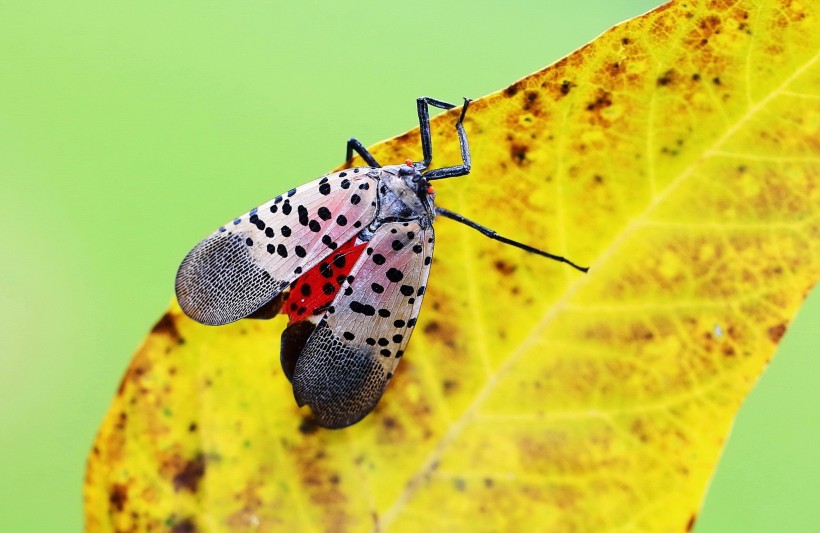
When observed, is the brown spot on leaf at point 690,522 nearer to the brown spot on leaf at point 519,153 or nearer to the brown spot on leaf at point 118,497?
the brown spot on leaf at point 519,153

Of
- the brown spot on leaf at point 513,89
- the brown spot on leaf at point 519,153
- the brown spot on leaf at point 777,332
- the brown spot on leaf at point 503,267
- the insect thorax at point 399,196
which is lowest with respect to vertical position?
the brown spot on leaf at point 777,332

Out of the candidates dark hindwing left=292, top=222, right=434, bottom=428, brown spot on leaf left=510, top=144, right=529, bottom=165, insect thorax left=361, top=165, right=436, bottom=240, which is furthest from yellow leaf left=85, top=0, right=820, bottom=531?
insect thorax left=361, top=165, right=436, bottom=240

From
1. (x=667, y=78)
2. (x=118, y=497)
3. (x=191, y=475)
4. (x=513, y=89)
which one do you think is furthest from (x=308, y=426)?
(x=667, y=78)

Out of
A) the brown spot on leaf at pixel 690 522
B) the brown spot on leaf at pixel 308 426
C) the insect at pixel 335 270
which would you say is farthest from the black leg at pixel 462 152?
the brown spot on leaf at pixel 690 522

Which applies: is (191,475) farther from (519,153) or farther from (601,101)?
(601,101)

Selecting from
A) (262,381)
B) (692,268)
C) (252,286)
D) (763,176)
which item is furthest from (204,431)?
(763,176)

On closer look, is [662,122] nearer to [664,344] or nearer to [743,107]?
[743,107]

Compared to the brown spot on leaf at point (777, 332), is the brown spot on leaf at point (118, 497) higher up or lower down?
higher up
